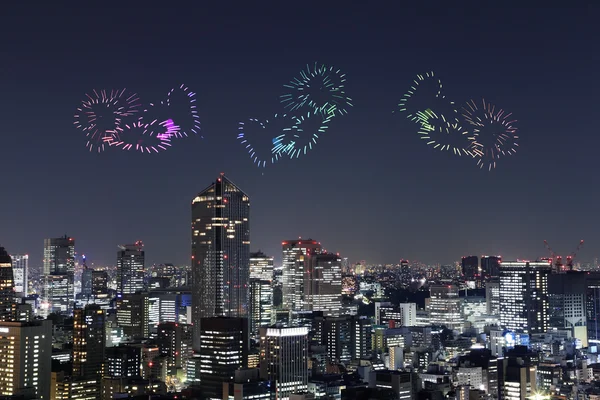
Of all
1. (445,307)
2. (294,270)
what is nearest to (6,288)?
(294,270)

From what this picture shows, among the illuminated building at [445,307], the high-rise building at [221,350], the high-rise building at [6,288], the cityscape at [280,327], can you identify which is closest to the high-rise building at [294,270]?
the cityscape at [280,327]

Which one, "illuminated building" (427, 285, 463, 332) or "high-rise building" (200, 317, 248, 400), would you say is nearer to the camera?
"high-rise building" (200, 317, 248, 400)

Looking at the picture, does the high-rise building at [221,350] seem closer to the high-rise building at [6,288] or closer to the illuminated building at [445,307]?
the high-rise building at [6,288]

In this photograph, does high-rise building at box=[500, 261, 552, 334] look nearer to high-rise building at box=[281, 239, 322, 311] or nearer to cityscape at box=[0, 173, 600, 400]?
cityscape at box=[0, 173, 600, 400]

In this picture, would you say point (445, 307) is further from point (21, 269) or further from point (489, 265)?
point (21, 269)

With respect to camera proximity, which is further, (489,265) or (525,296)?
(489,265)

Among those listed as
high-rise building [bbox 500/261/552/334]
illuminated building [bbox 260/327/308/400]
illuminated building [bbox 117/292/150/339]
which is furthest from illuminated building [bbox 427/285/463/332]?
illuminated building [bbox 260/327/308/400]

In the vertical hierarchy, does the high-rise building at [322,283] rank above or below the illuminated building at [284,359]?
above
